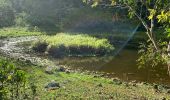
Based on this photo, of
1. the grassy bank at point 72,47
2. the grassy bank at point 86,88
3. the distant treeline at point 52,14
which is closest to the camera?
the grassy bank at point 86,88

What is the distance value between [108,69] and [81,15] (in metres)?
42.0

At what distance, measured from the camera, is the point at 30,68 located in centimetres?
3444

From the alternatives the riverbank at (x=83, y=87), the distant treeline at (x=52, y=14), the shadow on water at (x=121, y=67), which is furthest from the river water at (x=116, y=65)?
the distant treeline at (x=52, y=14)

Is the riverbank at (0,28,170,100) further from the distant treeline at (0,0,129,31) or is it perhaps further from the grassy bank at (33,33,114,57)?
the distant treeline at (0,0,129,31)

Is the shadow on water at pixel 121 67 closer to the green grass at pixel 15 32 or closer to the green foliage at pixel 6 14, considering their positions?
the green grass at pixel 15 32

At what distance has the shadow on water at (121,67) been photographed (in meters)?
38.1

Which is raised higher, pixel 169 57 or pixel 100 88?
pixel 169 57

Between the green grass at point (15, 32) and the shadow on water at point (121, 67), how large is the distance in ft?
68.5

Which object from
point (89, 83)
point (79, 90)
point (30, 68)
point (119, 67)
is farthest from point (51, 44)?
point (79, 90)

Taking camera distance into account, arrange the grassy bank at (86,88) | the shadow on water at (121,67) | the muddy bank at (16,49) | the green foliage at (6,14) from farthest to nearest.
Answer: the green foliage at (6,14) → the muddy bank at (16,49) → the shadow on water at (121,67) → the grassy bank at (86,88)

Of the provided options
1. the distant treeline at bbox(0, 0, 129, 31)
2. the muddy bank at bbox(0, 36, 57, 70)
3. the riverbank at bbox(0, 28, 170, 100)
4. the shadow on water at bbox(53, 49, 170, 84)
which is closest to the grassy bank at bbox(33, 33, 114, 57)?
the muddy bank at bbox(0, 36, 57, 70)

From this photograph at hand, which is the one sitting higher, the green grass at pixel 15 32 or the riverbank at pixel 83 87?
the riverbank at pixel 83 87

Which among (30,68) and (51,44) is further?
(51,44)

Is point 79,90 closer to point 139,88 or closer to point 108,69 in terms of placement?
point 139,88
